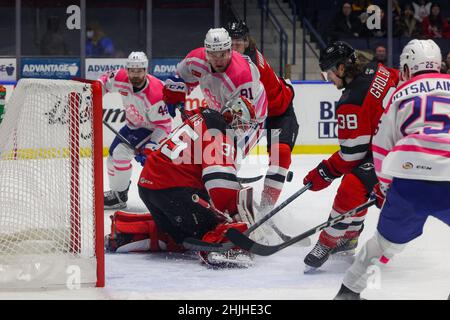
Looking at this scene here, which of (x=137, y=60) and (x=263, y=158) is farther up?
(x=137, y=60)

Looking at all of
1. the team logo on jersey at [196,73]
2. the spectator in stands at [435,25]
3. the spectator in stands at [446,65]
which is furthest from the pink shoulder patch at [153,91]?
the spectator in stands at [435,25]

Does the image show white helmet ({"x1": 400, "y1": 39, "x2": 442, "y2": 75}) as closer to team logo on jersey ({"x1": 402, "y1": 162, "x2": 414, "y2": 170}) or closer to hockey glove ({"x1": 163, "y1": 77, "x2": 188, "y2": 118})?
team logo on jersey ({"x1": 402, "y1": 162, "x2": 414, "y2": 170})

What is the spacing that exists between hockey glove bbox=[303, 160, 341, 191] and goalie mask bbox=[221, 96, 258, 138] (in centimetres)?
38

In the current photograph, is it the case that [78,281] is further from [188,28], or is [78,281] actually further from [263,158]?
[188,28]

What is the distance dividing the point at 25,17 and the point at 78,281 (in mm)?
5663

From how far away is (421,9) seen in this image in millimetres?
10367

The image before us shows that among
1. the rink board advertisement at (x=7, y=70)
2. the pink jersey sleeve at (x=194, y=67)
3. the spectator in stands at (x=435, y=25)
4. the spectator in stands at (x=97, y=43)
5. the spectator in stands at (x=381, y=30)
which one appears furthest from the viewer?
the spectator in stands at (x=435, y=25)

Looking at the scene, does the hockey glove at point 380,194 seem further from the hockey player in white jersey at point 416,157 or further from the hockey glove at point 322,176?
the hockey glove at point 322,176

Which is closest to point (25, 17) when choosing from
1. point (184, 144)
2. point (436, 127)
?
point (184, 144)

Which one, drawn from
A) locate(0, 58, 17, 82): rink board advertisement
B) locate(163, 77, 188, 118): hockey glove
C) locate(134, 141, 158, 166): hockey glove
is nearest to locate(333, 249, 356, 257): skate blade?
locate(163, 77, 188, 118): hockey glove

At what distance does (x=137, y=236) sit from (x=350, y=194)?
3.43 ft

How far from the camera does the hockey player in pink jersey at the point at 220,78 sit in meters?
5.07

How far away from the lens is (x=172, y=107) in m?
5.72

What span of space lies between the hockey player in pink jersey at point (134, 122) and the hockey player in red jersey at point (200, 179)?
1.61 meters
